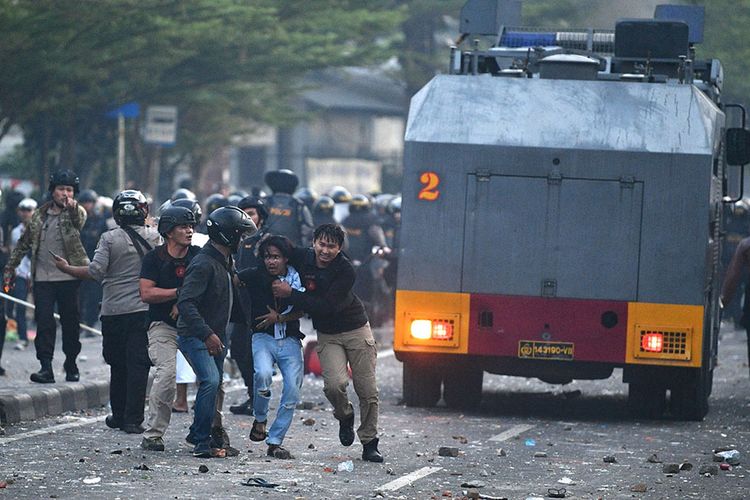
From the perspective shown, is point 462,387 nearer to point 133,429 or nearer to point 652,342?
point 652,342

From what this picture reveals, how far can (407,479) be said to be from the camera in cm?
1045

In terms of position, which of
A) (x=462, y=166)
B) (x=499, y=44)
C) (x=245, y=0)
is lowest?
(x=462, y=166)

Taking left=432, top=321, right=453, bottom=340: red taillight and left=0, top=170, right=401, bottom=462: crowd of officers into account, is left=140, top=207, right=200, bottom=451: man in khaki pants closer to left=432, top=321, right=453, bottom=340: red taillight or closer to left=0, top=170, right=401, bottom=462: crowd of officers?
left=0, top=170, right=401, bottom=462: crowd of officers

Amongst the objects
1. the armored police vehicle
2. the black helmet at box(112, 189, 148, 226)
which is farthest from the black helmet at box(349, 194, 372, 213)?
the black helmet at box(112, 189, 148, 226)

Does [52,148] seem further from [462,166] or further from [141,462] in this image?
[141,462]

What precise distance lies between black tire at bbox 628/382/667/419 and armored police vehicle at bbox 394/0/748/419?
1.06 ft

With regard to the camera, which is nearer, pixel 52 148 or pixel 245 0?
pixel 245 0

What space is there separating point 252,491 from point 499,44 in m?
7.11

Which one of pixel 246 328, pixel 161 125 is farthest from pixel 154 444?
pixel 161 125

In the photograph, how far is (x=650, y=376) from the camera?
46.1ft

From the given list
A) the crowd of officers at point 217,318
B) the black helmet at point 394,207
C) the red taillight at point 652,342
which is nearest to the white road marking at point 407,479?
the crowd of officers at point 217,318

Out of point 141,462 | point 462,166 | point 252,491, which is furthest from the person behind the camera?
point 462,166

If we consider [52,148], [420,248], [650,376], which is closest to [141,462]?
[420,248]

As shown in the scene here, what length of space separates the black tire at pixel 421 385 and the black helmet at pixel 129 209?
286cm
